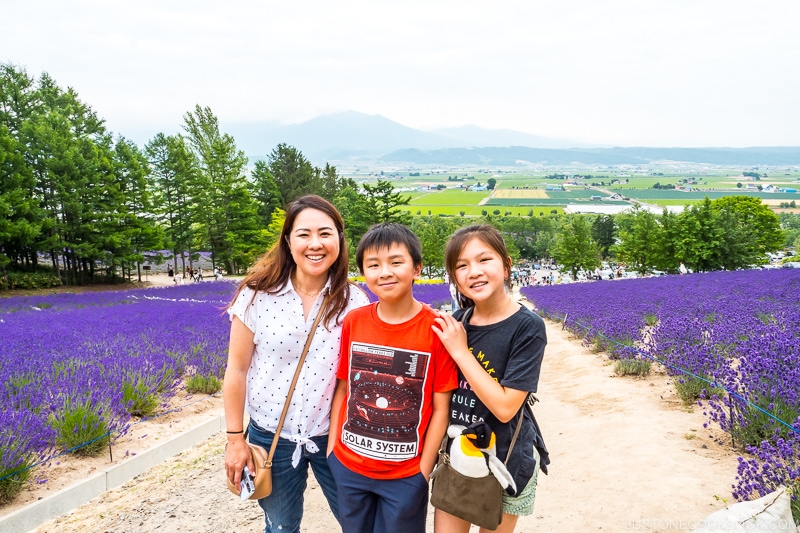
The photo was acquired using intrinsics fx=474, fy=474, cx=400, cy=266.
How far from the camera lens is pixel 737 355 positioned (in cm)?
548

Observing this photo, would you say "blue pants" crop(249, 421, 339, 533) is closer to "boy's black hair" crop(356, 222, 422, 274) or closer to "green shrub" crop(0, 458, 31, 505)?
"boy's black hair" crop(356, 222, 422, 274)

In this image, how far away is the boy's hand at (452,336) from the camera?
74.3 inches

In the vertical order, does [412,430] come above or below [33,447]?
above

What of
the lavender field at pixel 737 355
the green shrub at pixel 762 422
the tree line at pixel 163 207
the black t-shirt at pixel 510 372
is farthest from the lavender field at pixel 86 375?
the tree line at pixel 163 207

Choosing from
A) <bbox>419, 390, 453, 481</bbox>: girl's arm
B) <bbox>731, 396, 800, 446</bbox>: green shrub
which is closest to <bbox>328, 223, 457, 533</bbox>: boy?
<bbox>419, 390, 453, 481</bbox>: girl's arm

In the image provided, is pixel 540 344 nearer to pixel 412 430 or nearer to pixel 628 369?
pixel 412 430

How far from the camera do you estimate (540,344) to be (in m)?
1.93

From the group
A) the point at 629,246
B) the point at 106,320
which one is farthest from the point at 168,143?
the point at 629,246

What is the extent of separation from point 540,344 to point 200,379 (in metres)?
5.53

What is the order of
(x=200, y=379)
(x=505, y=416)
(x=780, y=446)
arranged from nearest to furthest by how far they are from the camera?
(x=505, y=416)
(x=780, y=446)
(x=200, y=379)

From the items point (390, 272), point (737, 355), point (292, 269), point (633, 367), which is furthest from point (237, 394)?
point (633, 367)

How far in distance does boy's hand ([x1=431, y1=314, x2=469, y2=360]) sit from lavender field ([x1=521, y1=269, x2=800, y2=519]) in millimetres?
2104

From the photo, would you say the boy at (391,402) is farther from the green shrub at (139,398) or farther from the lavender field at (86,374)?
the green shrub at (139,398)

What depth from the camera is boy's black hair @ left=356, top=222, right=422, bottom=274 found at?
205 centimetres
